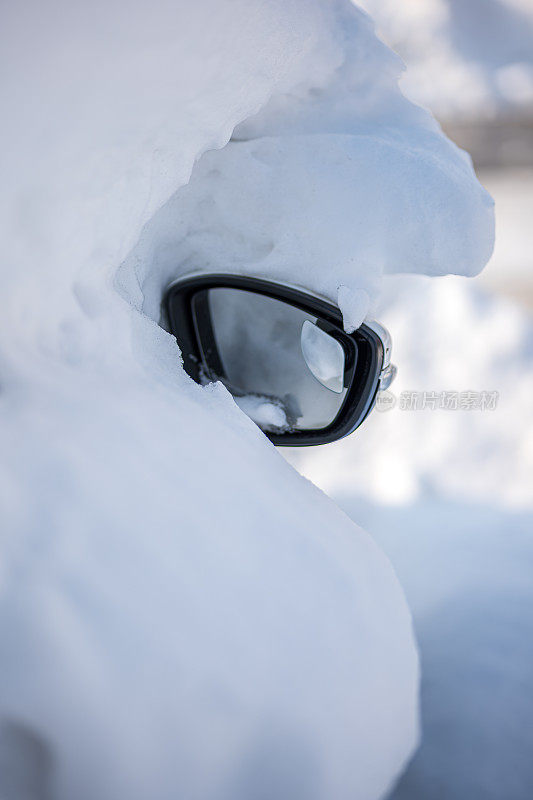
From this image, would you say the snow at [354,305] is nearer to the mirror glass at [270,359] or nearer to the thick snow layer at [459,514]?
the mirror glass at [270,359]

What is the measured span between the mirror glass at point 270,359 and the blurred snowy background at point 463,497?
23 centimetres

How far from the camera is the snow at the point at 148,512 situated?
0.98 ft

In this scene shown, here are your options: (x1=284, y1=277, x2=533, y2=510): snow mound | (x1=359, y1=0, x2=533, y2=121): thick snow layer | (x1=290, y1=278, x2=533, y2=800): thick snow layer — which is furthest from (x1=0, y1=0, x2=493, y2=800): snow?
(x1=359, y1=0, x2=533, y2=121): thick snow layer

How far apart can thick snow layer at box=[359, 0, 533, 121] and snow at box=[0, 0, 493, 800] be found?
271 centimetres

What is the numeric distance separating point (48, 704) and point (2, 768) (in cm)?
4

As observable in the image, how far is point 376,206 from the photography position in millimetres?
528

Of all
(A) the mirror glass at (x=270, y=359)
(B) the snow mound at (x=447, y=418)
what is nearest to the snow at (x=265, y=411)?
(A) the mirror glass at (x=270, y=359)

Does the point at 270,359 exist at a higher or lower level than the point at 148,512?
lower

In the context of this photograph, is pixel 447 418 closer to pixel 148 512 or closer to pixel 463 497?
pixel 463 497

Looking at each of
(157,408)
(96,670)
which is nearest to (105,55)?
(157,408)

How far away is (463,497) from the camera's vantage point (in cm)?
105

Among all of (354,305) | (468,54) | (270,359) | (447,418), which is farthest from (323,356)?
(468,54)

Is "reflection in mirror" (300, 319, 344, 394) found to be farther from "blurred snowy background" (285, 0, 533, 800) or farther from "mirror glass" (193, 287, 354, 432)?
"blurred snowy background" (285, 0, 533, 800)

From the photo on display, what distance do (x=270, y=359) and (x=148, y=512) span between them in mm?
441
